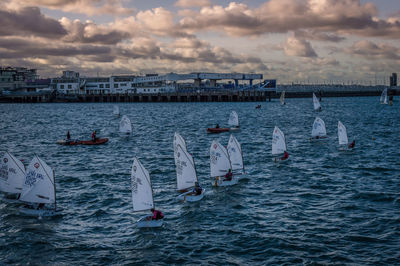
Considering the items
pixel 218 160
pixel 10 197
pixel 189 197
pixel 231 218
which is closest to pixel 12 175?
pixel 10 197

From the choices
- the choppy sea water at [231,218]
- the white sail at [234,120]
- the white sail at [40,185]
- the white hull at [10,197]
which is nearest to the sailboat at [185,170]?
the choppy sea water at [231,218]

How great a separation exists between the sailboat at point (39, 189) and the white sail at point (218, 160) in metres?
12.9

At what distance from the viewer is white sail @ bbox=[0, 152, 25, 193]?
99.6 ft

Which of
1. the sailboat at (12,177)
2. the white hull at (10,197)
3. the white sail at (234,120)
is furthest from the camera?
the white sail at (234,120)

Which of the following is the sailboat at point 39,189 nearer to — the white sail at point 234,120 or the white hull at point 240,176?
the white hull at point 240,176

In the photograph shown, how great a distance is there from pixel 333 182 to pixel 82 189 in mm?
22223

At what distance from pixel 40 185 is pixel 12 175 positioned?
16.6 feet

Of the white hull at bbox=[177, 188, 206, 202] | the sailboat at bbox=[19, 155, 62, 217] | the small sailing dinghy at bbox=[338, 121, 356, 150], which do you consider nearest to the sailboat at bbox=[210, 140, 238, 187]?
the white hull at bbox=[177, 188, 206, 202]

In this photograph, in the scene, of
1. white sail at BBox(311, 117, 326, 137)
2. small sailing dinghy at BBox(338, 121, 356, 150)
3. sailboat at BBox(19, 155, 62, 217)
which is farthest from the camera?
white sail at BBox(311, 117, 326, 137)

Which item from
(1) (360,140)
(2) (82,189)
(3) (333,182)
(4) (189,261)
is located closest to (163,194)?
(2) (82,189)

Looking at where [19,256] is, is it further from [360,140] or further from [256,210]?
[360,140]

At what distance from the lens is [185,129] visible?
78125 millimetres

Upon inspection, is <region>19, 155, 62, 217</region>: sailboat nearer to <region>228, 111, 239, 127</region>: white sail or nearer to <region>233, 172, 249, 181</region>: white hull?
<region>233, 172, 249, 181</region>: white hull

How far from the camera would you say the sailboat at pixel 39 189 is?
2685 cm
